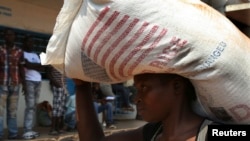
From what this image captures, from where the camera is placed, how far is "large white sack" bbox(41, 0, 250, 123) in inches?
50.7

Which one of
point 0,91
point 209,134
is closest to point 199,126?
point 209,134

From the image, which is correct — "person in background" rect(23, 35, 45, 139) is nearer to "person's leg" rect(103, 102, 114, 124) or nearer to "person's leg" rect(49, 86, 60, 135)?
"person's leg" rect(49, 86, 60, 135)

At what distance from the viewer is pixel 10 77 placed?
5211mm

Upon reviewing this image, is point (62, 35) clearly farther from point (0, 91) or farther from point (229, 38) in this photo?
point (0, 91)

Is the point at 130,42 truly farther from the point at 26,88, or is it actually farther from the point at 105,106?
Answer: the point at 105,106

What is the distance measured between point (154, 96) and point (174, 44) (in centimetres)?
24

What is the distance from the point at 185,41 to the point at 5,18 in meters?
6.06

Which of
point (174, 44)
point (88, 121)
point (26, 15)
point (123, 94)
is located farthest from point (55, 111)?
point (174, 44)

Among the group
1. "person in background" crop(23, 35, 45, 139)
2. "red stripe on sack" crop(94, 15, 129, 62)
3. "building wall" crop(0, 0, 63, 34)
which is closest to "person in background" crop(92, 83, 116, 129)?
"building wall" crop(0, 0, 63, 34)

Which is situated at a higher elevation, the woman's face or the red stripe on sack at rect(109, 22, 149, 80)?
the red stripe on sack at rect(109, 22, 149, 80)

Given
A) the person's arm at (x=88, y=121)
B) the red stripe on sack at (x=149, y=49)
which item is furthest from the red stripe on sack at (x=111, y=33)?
the person's arm at (x=88, y=121)

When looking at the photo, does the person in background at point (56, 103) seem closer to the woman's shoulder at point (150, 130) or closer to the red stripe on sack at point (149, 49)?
Answer: the woman's shoulder at point (150, 130)

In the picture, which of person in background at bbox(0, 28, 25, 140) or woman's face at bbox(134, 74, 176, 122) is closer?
woman's face at bbox(134, 74, 176, 122)

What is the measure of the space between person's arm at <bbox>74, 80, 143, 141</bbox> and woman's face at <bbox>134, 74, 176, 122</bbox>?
0.84ft
